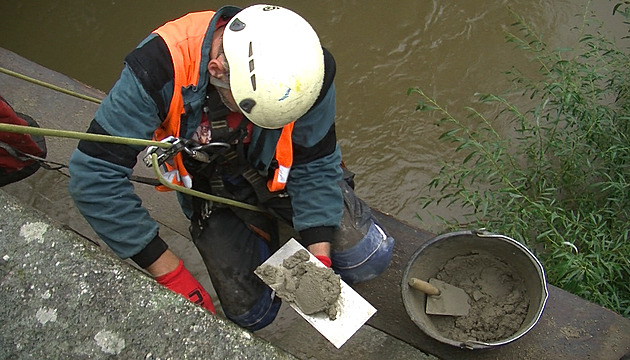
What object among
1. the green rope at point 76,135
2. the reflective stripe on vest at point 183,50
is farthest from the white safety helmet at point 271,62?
the green rope at point 76,135

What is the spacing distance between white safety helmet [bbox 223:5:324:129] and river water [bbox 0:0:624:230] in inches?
88.0

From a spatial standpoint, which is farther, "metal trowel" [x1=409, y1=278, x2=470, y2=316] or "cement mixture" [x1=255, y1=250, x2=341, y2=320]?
"metal trowel" [x1=409, y1=278, x2=470, y2=316]

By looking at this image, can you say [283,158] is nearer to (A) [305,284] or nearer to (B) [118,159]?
(A) [305,284]

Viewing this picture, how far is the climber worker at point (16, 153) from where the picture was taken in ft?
8.57

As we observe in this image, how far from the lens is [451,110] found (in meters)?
4.60

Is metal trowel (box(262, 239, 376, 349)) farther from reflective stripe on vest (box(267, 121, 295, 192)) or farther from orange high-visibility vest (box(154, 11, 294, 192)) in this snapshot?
orange high-visibility vest (box(154, 11, 294, 192))

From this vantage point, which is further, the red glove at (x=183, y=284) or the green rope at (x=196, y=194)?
the red glove at (x=183, y=284)

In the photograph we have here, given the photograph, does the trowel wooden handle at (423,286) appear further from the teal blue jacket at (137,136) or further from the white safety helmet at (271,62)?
the white safety helmet at (271,62)

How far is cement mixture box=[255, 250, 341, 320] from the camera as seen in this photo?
7.87ft

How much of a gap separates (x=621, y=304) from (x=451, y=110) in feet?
6.49

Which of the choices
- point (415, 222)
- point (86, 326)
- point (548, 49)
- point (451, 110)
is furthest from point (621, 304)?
point (86, 326)

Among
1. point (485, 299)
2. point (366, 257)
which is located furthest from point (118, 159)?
point (485, 299)

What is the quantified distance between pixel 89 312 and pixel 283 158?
3.52 ft

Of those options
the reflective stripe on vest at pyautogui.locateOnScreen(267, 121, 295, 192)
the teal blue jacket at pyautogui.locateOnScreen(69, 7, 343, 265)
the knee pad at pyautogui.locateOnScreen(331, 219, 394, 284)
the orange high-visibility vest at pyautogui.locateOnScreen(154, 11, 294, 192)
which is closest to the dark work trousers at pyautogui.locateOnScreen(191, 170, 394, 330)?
the knee pad at pyautogui.locateOnScreen(331, 219, 394, 284)
